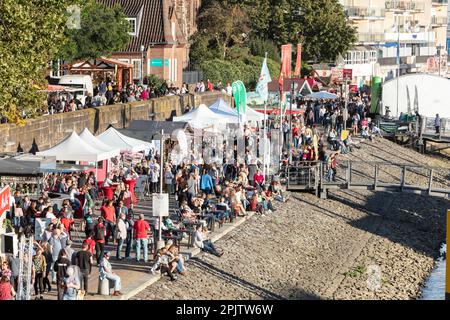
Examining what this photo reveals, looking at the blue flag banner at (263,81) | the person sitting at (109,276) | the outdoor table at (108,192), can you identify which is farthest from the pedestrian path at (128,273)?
the blue flag banner at (263,81)

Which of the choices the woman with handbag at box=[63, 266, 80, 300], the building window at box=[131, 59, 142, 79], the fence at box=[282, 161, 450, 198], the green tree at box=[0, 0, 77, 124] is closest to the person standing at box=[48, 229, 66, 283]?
the woman with handbag at box=[63, 266, 80, 300]

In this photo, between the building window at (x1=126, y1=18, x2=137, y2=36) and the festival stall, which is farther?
the building window at (x1=126, y1=18, x2=137, y2=36)

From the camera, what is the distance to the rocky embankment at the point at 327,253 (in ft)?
105

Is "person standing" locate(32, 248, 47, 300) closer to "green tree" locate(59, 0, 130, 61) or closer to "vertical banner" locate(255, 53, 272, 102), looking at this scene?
"vertical banner" locate(255, 53, 272, 102)

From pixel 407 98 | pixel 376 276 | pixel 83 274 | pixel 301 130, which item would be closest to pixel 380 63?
pixel 407 98

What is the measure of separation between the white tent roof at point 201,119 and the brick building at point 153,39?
25609mm

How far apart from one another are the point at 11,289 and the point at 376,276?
15.6m

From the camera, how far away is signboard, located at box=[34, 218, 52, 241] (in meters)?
29.2

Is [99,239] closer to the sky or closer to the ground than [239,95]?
closer to the ground

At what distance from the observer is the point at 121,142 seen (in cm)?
4072

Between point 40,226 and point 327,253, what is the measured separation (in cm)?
1282

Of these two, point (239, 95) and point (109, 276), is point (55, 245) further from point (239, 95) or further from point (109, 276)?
point (239, 95)

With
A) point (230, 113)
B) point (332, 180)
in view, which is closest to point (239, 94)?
point (230, 113)

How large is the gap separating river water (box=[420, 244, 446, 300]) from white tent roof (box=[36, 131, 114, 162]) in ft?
33.6
